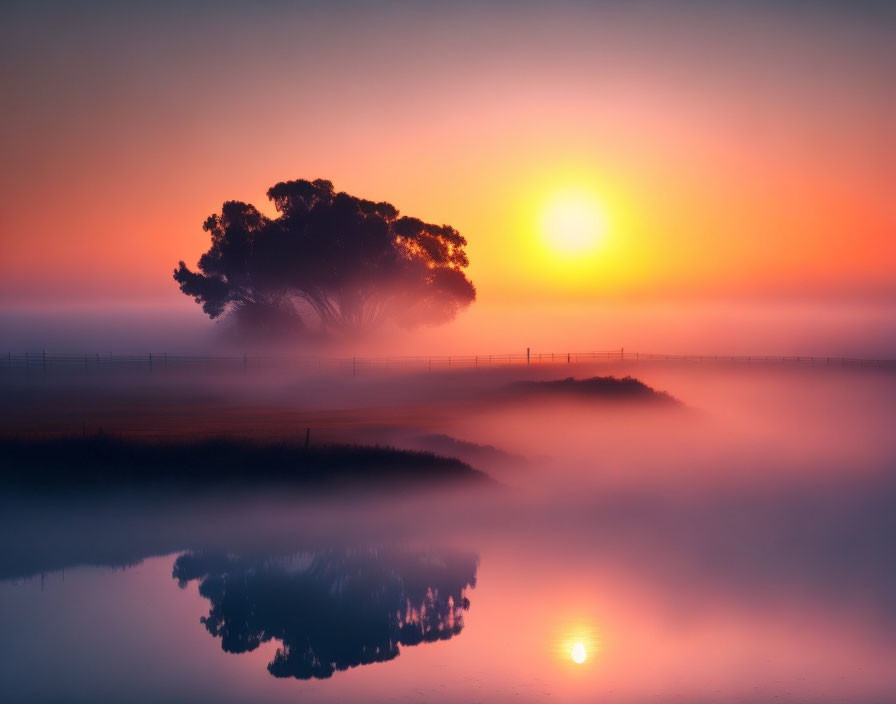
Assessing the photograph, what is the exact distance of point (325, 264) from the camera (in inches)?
2778

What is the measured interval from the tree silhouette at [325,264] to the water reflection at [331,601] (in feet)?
164

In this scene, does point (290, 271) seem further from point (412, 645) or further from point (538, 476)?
point (412, 645)

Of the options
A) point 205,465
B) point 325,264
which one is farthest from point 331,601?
point 325,264

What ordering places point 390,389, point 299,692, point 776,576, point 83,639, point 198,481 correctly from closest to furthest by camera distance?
point 299,692
point 83,639
point 776,576
point 198,481
point 390,389

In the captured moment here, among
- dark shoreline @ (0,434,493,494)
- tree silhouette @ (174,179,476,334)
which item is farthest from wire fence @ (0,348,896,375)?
dark shoreline @ (0,434,493,494)

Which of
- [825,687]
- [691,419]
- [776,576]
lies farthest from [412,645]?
[691,419]

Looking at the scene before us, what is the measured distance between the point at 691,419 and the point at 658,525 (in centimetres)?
2367

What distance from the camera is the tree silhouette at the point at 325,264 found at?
70.2 m

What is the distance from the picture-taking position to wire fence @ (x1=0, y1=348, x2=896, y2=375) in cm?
7188

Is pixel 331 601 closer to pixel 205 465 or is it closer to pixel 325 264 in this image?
pixel 205 465

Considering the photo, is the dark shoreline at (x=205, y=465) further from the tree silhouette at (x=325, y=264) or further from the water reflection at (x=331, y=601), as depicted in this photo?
the tree silhouette at (x=325, y=264)

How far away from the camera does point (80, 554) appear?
21469mm

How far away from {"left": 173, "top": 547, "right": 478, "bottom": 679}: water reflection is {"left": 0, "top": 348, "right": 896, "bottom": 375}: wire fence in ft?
151

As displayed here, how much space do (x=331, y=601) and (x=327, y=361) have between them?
55841 mm
